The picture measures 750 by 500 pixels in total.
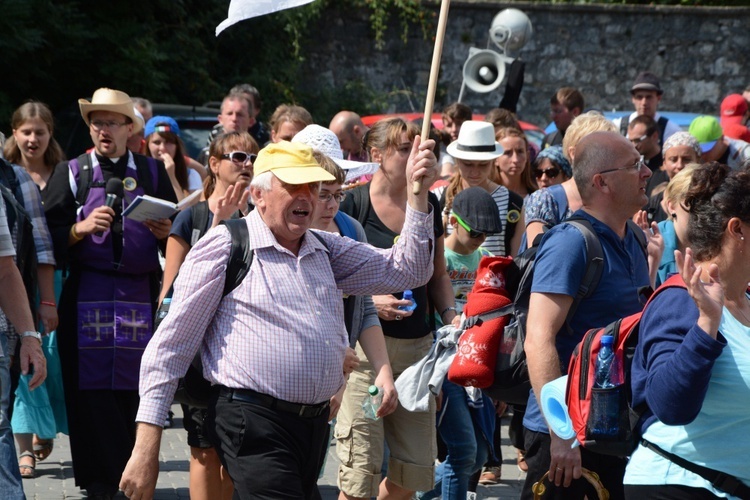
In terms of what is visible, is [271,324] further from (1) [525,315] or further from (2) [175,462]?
(2) [175,462]

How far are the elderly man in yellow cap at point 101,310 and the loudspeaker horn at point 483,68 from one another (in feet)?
23.2

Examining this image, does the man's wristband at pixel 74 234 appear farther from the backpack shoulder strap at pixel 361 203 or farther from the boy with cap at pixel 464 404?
the boy with cap at pixel 464 404

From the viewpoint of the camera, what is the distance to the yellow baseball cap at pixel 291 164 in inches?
170

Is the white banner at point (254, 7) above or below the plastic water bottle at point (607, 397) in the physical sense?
above

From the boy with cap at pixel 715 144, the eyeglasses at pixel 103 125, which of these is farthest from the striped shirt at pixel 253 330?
the boy with cap at pixel 715 144

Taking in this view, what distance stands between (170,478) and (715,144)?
17.0ft

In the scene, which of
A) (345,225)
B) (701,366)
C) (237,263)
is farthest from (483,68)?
(701,366)

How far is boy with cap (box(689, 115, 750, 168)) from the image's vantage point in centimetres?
971

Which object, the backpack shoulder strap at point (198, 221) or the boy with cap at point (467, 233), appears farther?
the boy with cap at point (467, 233)

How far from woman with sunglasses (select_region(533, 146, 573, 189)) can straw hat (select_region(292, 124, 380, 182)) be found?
184 centimetres

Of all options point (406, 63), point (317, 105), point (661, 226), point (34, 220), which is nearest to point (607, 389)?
point (661, 226)

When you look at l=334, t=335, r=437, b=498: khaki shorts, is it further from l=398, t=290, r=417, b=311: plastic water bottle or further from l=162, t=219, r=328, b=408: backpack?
l=162, t=219, r=328, b=408: backpack

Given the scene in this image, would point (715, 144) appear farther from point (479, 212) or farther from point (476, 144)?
point (479, 212)

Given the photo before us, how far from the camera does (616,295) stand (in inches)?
177
